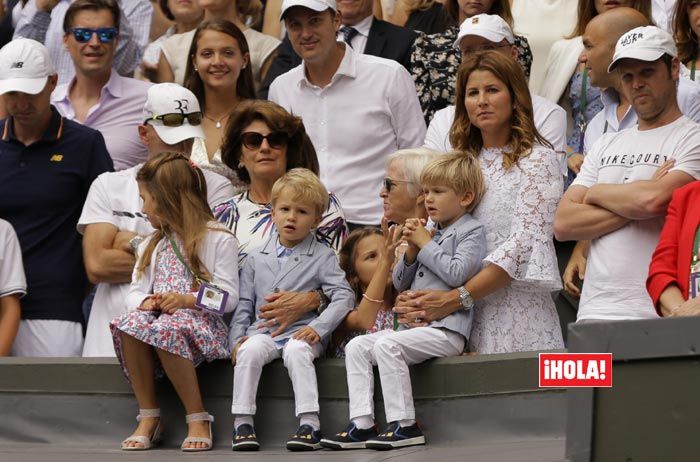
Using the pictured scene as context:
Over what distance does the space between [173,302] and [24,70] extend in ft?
7.91

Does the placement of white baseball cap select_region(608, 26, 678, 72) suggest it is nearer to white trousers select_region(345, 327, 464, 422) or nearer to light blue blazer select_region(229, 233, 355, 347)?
white trousers select_region(345, 327, 464, 422)

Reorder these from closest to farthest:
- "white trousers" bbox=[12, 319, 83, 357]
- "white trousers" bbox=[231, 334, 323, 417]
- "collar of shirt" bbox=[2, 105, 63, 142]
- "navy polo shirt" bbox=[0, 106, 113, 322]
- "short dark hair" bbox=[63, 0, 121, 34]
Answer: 1. "white trousers" bbox=[231, 334, 323, 417]
2. "white trousers" bbox=[12, 319, 83, 357]
3. "navy polo shirt" bbox=[0, 106, 113, 322]
4. "collar of shirt" bbox=[2, 105, 63, 142]
5. "short dark hair" bbox=[63, 0, 121, 34]

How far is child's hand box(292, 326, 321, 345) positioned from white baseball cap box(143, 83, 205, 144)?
1.71 metres

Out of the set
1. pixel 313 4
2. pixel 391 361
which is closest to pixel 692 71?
pixel 313 4

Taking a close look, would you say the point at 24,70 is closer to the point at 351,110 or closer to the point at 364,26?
the point at 351,110

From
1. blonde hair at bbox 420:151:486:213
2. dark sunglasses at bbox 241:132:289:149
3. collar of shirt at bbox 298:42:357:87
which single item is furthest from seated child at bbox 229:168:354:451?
collar of shirt at bbox 298:42:357:87

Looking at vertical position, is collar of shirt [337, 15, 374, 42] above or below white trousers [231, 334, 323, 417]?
above

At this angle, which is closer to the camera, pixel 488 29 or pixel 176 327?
pixel 176 327

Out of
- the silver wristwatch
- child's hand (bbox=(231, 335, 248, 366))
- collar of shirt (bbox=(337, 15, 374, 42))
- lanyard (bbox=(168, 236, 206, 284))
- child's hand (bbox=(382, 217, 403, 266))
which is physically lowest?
child's hand (bbox=(231, 335, 248, 366))

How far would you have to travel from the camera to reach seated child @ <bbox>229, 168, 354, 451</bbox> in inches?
285

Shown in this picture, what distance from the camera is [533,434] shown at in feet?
22.2

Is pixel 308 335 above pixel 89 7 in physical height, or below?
below

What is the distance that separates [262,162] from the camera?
818 centimetres

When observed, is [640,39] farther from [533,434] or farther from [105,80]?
[105,80]
